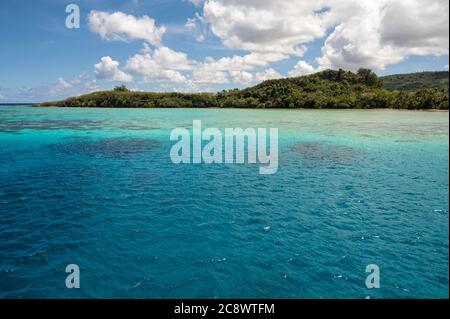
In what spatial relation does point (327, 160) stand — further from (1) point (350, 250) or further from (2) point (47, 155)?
(2) point (47, 155)

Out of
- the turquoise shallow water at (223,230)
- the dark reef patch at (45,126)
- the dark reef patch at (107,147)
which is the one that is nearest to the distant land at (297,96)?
the dark reef patch at (45,126)

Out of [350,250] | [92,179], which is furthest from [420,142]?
[92,179]

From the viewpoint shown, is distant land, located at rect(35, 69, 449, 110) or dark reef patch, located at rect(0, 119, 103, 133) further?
distant land, located at rect(35, 69, 449, 110)

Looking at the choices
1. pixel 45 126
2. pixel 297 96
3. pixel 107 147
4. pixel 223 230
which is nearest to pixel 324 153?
pixel 223 230

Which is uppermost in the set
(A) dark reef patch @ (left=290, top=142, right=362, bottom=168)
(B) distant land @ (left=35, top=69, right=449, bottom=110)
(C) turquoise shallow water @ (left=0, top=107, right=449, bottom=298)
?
(B) distant land @ (left=35, top=69, right=449, bottom=110)

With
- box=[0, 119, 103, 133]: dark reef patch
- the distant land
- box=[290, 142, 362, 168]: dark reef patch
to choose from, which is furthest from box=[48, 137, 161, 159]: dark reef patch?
the distant land

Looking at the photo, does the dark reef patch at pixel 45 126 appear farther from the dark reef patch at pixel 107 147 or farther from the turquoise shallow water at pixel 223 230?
the turquoise shallow water at pixel 223 230

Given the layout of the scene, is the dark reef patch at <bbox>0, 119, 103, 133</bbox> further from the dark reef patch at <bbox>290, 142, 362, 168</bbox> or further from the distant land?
the distant land
